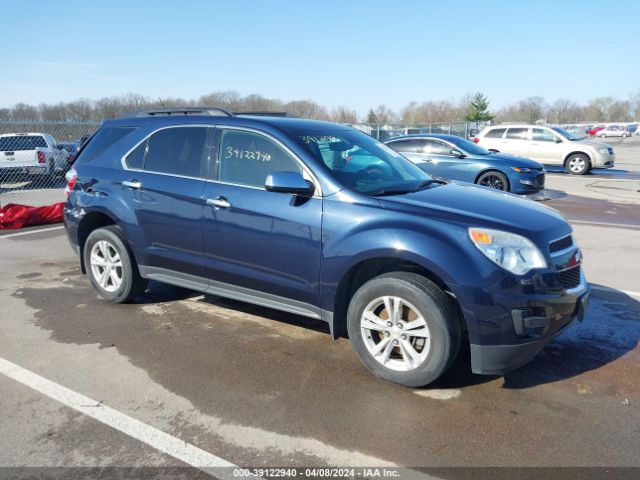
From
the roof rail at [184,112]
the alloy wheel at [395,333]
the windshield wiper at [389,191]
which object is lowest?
the alloy wheel at [395,333]

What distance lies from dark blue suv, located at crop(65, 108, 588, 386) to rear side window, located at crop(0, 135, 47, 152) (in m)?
13.4

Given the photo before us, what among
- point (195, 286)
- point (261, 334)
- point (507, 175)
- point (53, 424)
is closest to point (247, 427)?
point (53, 424)

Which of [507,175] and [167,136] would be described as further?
[507,175]

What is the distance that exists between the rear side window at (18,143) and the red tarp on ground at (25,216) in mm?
7995

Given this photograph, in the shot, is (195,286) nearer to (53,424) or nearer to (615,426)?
(53,424)

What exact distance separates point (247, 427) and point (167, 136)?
289 cm

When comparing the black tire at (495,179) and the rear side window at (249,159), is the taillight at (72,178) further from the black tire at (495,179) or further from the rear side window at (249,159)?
the black tire at (495,179)

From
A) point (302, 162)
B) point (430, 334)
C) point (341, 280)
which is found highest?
point (302, 162)

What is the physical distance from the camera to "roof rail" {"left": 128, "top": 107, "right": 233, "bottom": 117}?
4895mm

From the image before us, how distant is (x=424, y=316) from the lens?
3467mm

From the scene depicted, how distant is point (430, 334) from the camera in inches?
137

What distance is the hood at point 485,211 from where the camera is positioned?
3.50 meters

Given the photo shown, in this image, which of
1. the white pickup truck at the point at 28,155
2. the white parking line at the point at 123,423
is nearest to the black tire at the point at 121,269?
the white parking line at the point at 123,423

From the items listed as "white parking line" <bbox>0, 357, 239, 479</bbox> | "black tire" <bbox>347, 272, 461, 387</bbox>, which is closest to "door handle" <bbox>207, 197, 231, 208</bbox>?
"black tire" <bbox>347, 272, 461, 387</bbox>
